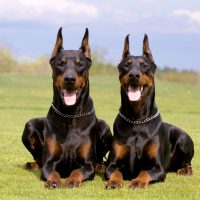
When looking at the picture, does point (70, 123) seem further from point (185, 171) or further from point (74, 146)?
point (185, 171)

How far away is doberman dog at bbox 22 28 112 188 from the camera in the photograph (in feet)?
26.6

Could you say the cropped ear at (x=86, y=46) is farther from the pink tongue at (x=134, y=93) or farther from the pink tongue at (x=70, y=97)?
the pink tongue at (x=134, y=93)

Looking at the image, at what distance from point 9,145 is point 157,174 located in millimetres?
5545

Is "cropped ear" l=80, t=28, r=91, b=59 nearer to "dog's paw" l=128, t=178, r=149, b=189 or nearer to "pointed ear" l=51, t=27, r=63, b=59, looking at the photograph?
"pointed ear" l=51, t=27, r=63, b=59

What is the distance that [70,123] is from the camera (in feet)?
27.7

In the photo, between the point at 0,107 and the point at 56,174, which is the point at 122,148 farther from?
the point at 0,107

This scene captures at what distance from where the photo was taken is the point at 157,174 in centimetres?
819

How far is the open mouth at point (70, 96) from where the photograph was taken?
321 inches

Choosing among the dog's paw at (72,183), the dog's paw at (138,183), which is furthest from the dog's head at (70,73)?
the dog's paw at (138,183)

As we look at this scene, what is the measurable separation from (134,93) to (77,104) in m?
0.82

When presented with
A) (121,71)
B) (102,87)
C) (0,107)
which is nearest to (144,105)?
(121,71)

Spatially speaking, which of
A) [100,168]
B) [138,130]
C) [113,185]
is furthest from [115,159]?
[100,168]

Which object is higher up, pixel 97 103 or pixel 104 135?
pixel 104 135

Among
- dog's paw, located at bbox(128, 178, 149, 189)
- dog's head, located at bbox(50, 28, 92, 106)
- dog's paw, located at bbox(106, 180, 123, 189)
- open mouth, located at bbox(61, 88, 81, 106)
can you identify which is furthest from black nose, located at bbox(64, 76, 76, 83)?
dog's paw, located at bbox(128, 178, 149, 189)
